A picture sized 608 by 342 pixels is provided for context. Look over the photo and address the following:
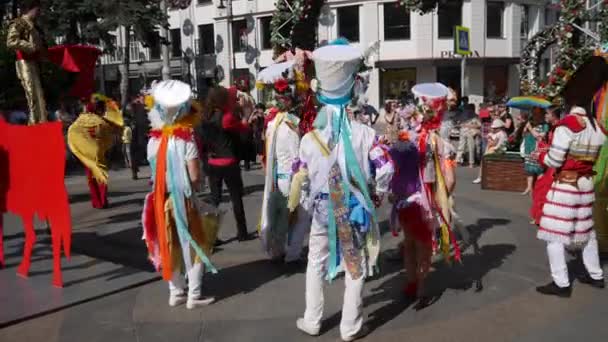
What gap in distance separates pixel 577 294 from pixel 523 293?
0.46m

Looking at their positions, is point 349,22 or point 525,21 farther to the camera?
point 525,21

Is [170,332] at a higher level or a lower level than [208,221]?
lower

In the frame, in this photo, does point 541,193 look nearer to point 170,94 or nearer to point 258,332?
point 258,332

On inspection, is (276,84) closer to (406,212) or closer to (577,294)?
(406,212)

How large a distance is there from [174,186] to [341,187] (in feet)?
4.64

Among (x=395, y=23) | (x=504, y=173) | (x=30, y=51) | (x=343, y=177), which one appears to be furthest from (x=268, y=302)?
(x=395, y=23)

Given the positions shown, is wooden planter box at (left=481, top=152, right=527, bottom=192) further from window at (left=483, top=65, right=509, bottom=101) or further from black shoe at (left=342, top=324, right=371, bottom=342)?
window at (left=483, top=65, right=509, bottom=101)

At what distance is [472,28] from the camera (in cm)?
2889

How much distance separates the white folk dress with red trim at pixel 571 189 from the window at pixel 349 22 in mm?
25888

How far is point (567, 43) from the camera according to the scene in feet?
32.6

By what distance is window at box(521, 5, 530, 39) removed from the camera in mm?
30641

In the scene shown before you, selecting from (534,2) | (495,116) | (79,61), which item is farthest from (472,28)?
(79,61)

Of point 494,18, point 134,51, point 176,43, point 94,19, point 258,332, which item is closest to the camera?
point 258,332

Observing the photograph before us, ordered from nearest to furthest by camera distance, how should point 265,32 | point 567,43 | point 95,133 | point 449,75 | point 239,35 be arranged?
point 95,133 → point 567,43 → point 449,75 → point 265,32 → point 239,35
